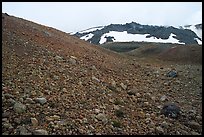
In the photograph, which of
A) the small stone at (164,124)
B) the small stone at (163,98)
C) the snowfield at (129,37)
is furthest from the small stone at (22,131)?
the snowfield at (129,37)

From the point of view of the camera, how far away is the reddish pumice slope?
30.3 feet

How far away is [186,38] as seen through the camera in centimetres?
10256

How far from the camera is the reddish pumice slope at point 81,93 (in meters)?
9.25

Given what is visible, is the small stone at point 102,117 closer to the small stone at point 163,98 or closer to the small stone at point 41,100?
the small stone at point 41,100

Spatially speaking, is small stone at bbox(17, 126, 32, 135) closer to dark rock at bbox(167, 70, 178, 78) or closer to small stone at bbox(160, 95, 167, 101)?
small stone at bbox(160, 95, 167, 101)

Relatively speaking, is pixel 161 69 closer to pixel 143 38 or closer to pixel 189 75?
pixel 189 75

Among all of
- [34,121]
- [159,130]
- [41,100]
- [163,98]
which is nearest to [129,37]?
[163,98]

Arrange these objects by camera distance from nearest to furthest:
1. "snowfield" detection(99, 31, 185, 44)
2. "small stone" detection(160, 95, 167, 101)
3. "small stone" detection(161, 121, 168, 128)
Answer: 1. "small stone" detection(161, 121, 168, 128)
2. "small stone" detection(160, 95, 167, 101)
3. "snowfield" detection(99, 31, 185, 44)

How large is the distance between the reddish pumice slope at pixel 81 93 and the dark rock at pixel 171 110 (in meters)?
0.21

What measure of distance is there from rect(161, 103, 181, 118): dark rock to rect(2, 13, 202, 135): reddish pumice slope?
211 millimetres

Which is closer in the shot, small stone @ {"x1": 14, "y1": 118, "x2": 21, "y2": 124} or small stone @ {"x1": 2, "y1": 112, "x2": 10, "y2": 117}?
small stone @ {"x1": 14, "y1": 118, "x2": 21, "y2": 124}

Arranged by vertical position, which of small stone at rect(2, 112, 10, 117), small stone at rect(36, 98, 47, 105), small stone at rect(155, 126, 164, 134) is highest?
small stone at rect(36, 98, 47, 105)

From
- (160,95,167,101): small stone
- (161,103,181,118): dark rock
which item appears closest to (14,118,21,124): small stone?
(161,103,181,118): dark rock

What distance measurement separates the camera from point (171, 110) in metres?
11.3
